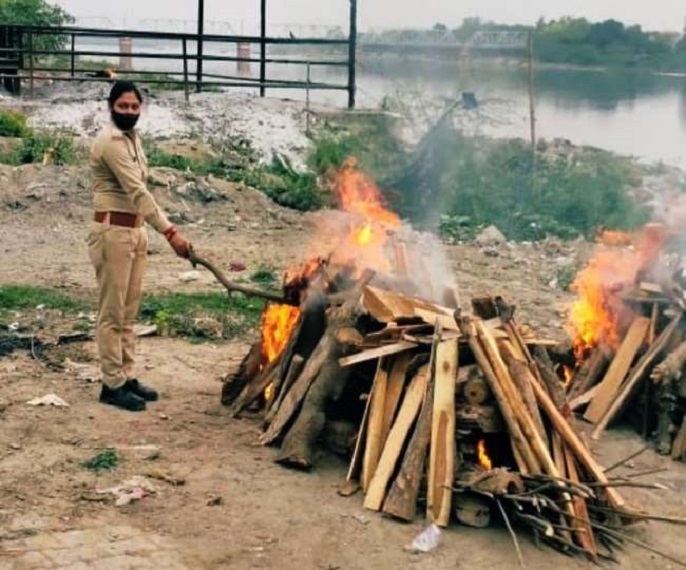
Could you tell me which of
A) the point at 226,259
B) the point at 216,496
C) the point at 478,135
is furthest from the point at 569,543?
the point at 478,135

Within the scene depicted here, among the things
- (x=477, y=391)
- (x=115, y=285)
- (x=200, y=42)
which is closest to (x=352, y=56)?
(x=200, y=42)

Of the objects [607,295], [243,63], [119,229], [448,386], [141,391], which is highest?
[243,63]

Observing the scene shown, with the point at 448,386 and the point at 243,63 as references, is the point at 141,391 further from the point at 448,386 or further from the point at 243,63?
the point at 243,63

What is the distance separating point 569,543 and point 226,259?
7.96m

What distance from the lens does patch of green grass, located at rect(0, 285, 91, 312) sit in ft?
33.2

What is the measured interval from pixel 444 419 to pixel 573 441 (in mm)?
757

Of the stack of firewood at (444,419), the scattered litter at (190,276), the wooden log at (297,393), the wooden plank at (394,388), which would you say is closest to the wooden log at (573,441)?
the stack of firewood at (444,419)

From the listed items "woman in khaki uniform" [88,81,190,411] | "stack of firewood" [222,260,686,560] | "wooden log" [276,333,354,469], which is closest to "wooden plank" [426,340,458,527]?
"stack of firewood" [222,260,686,560]

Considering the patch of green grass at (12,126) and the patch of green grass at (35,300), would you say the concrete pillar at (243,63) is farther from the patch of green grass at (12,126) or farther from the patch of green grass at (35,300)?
the patch of green grass at (35,300)

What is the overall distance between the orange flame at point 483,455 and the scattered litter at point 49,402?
2955 millimetres

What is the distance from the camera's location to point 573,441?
6.12 meters

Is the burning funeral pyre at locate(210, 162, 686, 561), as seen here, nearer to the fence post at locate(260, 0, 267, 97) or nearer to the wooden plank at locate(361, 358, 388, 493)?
the wooden plank at locate(361, 358, 388, 493)

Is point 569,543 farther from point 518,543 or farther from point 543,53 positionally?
point 543,53

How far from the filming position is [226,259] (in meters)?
13.0
